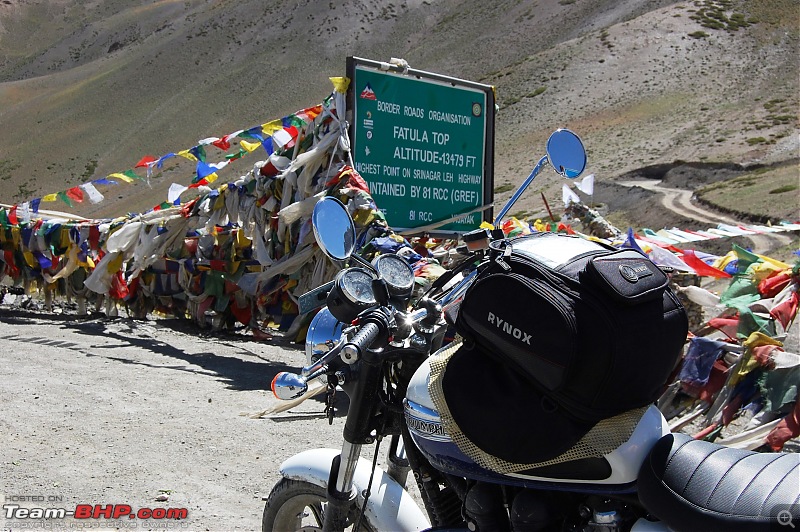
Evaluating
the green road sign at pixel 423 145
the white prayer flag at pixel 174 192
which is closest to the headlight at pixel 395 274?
the green road sign at pixel 423 145

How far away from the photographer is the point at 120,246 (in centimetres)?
1094

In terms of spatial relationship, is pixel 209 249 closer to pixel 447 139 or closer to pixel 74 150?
pixel 447 139

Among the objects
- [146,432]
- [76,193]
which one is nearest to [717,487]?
[146,432]

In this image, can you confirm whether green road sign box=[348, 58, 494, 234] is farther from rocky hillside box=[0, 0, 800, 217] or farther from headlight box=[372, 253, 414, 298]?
rocky hillside box=[0, 0, 800, 217]

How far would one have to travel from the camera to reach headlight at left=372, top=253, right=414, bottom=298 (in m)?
2.74

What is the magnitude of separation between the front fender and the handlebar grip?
635 mm

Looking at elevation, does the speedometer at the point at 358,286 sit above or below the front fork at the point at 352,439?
above

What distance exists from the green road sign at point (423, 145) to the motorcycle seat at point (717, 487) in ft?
23.8

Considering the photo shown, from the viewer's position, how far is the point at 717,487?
7.11 feet

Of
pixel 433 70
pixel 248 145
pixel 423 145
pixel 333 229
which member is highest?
pixel 333 229

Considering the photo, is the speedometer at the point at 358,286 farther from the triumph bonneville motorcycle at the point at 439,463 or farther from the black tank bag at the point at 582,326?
the black tank bag at the point at 582,326

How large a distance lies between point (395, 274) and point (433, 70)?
282 feet

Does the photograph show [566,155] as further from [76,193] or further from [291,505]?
[76,193]

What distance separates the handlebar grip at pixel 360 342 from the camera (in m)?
2.52
